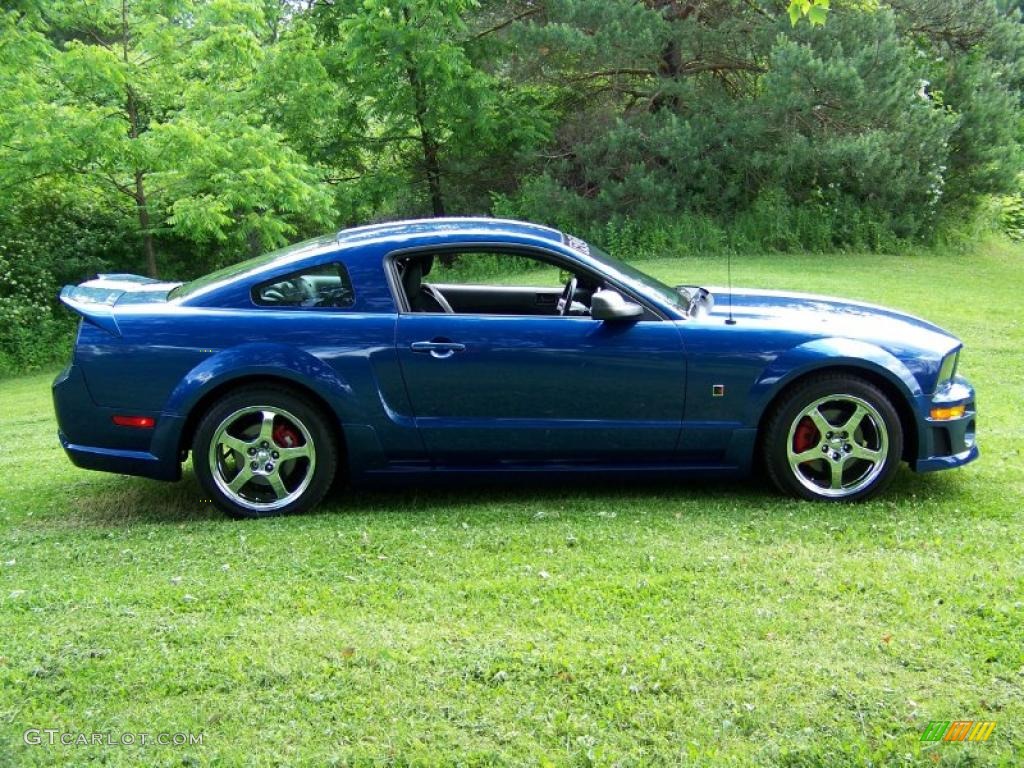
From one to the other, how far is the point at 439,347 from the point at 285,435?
0.92 meters

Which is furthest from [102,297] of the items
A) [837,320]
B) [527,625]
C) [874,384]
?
[874,384]

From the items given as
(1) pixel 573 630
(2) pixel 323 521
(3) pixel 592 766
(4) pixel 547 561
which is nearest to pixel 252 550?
(2) pixel 323 521

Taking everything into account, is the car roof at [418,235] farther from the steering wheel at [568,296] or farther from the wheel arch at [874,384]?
the wheel arch at [874,384]

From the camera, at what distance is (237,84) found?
16547mm

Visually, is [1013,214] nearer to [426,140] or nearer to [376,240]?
[426,140]

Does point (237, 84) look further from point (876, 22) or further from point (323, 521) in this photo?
point (323, 521)

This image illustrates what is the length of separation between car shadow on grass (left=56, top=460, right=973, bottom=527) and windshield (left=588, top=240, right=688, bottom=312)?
0.97 m

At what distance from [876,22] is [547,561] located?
1708 cm

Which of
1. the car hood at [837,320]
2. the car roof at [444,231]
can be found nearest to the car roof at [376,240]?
the car roof at [444,231]

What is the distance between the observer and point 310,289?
207 inches

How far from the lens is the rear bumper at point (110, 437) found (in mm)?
5133

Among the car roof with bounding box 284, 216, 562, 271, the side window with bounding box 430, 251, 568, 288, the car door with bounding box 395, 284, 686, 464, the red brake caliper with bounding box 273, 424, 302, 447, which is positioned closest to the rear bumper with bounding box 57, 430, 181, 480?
the red brake caliper with bounding box 273, 424, 302, 447

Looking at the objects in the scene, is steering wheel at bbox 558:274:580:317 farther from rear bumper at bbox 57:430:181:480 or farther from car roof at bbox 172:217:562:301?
rear bumper at bbox 57:430:181:480

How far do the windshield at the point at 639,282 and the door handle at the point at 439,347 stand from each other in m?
0.91
